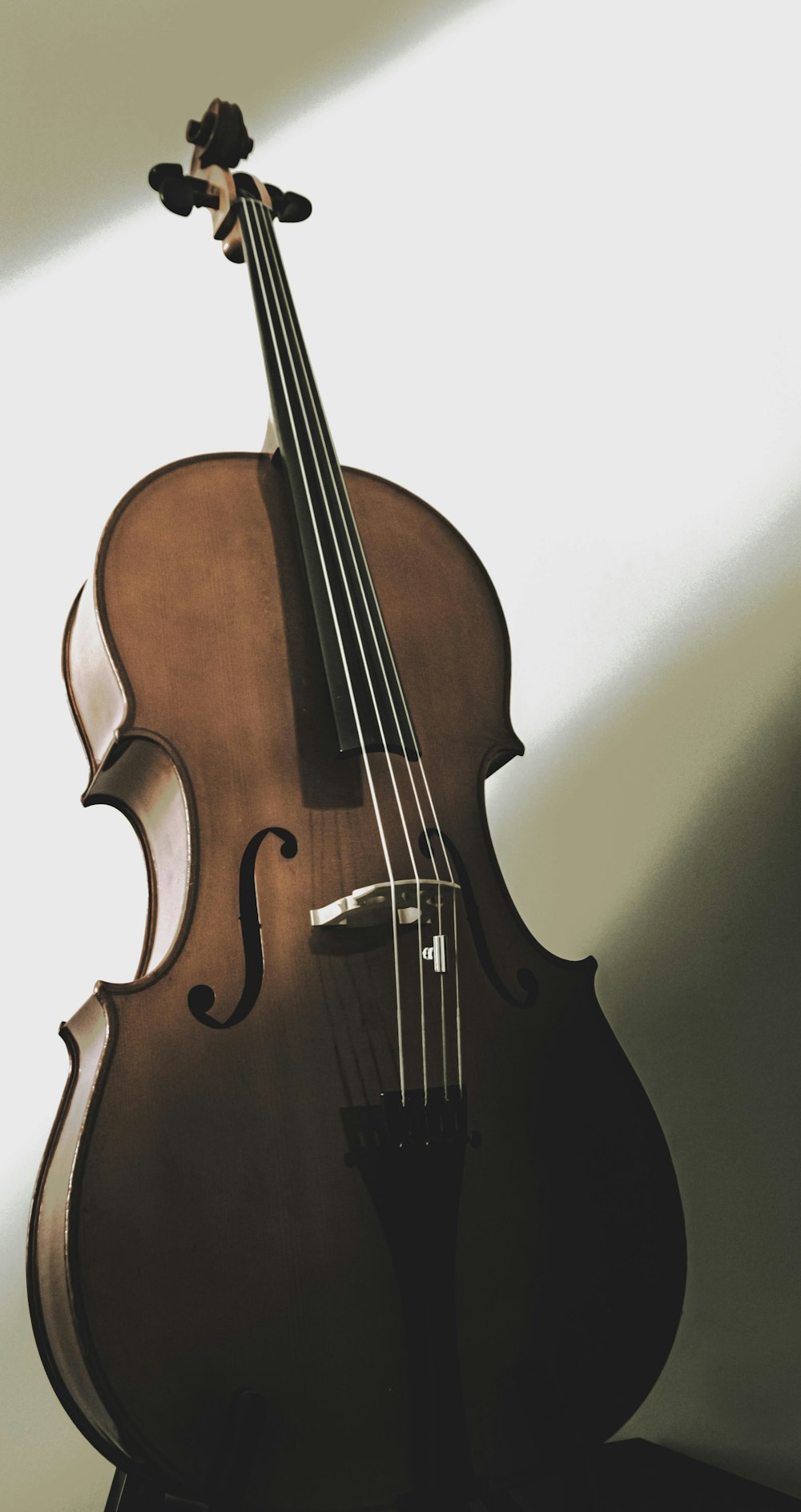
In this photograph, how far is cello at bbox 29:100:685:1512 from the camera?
31.7 inches

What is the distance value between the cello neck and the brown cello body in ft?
0.11

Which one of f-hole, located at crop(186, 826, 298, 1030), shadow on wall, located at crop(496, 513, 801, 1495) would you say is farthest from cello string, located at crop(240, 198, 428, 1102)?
shadow on wall, located at crop(496, 513, 801, 1495)

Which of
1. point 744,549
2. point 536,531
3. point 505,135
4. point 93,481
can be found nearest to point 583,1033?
point 744,549

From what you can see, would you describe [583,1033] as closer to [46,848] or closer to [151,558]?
[151,558]

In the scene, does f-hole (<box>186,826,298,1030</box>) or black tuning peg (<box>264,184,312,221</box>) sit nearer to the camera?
f-hole (<box>186,826,298,1030</box>)

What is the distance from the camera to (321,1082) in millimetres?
913

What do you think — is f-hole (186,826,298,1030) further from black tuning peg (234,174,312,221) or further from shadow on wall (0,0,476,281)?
shadow on wall (0,0,476,281)

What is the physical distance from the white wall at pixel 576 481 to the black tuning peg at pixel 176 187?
12.5 inches

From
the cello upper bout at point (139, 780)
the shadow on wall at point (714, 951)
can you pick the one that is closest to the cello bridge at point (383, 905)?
the cello upper bout at point (139, 780)

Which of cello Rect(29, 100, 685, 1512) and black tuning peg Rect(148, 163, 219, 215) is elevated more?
black tuning peg Rect(148, 163, 219, 215)

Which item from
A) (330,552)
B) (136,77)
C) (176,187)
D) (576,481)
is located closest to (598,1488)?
(330,552)

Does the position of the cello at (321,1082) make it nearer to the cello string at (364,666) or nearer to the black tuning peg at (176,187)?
the cello string at (364,666)

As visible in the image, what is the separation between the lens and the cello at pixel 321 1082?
31.7 inches

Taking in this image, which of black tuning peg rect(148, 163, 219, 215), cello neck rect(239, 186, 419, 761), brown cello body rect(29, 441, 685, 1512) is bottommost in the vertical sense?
brown cello body rect(29, 441, 685, 1512)
